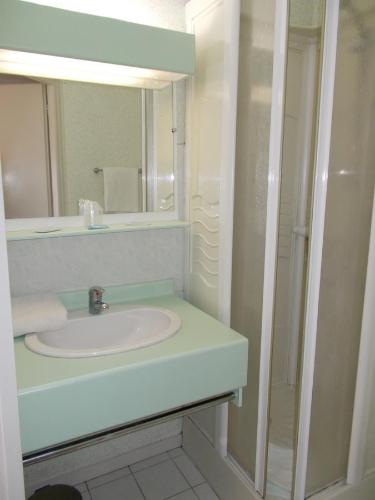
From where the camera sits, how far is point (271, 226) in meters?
1.35

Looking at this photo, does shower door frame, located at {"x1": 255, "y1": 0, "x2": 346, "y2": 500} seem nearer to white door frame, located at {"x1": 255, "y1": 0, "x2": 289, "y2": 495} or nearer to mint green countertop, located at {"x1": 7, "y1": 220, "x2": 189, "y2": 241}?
white door frame, located at {"x1": 255, "y1": 0, "x2": 289, "y2": 495}

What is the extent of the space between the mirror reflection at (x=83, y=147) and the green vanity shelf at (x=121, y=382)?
0.61 metres

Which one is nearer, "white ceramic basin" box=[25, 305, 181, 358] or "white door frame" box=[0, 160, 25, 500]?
"white door frame" box=[0, 160, 25, 500]

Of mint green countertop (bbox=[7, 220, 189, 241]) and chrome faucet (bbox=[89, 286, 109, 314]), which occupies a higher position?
mint green countertop (bbox=[7, 220, 189, 241])

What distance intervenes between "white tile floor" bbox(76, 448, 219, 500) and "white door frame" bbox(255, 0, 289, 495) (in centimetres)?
42

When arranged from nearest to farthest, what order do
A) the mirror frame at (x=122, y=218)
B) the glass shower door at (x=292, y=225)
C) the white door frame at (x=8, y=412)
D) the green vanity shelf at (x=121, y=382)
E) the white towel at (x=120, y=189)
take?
the white door frame at (x=8, y=412)
the green vanity shelf at (x=121, y=382)
the glass shower door at (x=292, y=225)
the mirror frame at (x=122, y=218)
the white towel at (x=120, y=189)

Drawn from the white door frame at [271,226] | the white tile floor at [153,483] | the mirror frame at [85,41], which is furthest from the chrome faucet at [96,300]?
the white tile floor at [153,483]

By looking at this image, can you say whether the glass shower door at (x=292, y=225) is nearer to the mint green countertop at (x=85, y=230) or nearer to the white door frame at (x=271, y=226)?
the white door frame at (x=271, y=226)

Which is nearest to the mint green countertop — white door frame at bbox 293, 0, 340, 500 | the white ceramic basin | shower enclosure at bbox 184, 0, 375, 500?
shower enclosure at bbox 184, 0, 375, 500

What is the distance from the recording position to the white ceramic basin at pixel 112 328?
149 cm

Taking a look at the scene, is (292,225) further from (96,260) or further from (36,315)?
(36,315)

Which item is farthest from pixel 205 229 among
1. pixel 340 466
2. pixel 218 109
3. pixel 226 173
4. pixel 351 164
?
pixel 340 466

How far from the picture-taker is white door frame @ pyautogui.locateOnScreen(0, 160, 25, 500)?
75 centimetres

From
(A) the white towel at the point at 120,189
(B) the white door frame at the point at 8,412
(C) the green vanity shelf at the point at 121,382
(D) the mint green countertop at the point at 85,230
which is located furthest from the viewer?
Result: (A) the white towel at the point at 120,189
